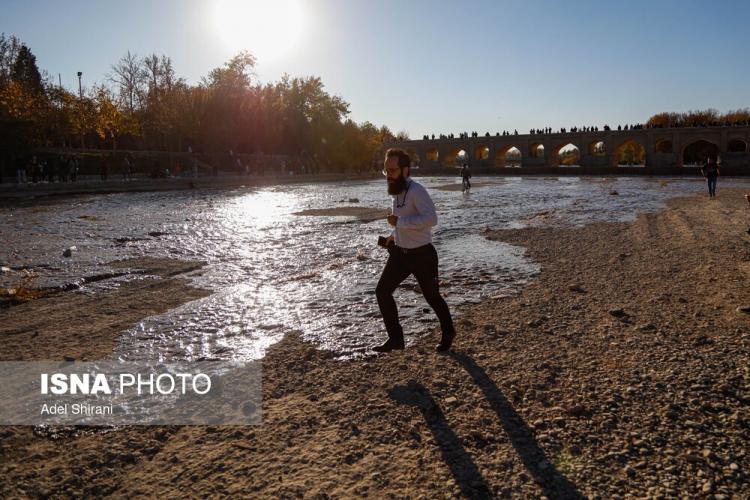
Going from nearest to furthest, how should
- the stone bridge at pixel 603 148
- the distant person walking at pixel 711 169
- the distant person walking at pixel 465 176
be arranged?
1. the distant person walking at pixel 711 169
2. the distant person walking at pixel 465 176
3. the stone bridge at pixel 603 148

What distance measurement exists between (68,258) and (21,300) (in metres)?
2.90

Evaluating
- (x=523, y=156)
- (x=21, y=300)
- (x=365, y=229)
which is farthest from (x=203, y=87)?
(x=21, y=300)

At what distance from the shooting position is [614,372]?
3.62 m

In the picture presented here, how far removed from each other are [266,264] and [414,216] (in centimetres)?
492

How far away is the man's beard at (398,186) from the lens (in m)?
3.94

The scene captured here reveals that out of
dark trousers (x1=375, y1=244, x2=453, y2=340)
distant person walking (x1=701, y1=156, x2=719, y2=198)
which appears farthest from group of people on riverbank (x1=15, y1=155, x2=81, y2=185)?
distant person walking (x1=701, y1=156, x2=719, y2=198)

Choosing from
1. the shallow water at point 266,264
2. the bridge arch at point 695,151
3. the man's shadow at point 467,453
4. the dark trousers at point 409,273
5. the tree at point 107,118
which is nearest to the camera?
the man's shadow at point 467,453

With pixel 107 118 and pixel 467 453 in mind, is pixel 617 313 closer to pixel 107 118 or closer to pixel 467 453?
pixel 467 453

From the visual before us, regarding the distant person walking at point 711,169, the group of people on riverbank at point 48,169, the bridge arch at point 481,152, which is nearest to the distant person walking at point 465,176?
the distant person walking at point 711,169

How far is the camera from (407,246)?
396 cm

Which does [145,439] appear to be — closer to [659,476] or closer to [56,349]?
[56,349]

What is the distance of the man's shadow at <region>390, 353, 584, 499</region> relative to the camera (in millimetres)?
2414

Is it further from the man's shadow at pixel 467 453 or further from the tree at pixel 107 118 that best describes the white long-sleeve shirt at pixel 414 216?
the tree at pixel 107 118

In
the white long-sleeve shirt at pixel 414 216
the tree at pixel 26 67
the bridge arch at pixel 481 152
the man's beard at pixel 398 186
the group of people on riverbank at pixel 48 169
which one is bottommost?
the white long-sleeve shirt at pixel 414 216
